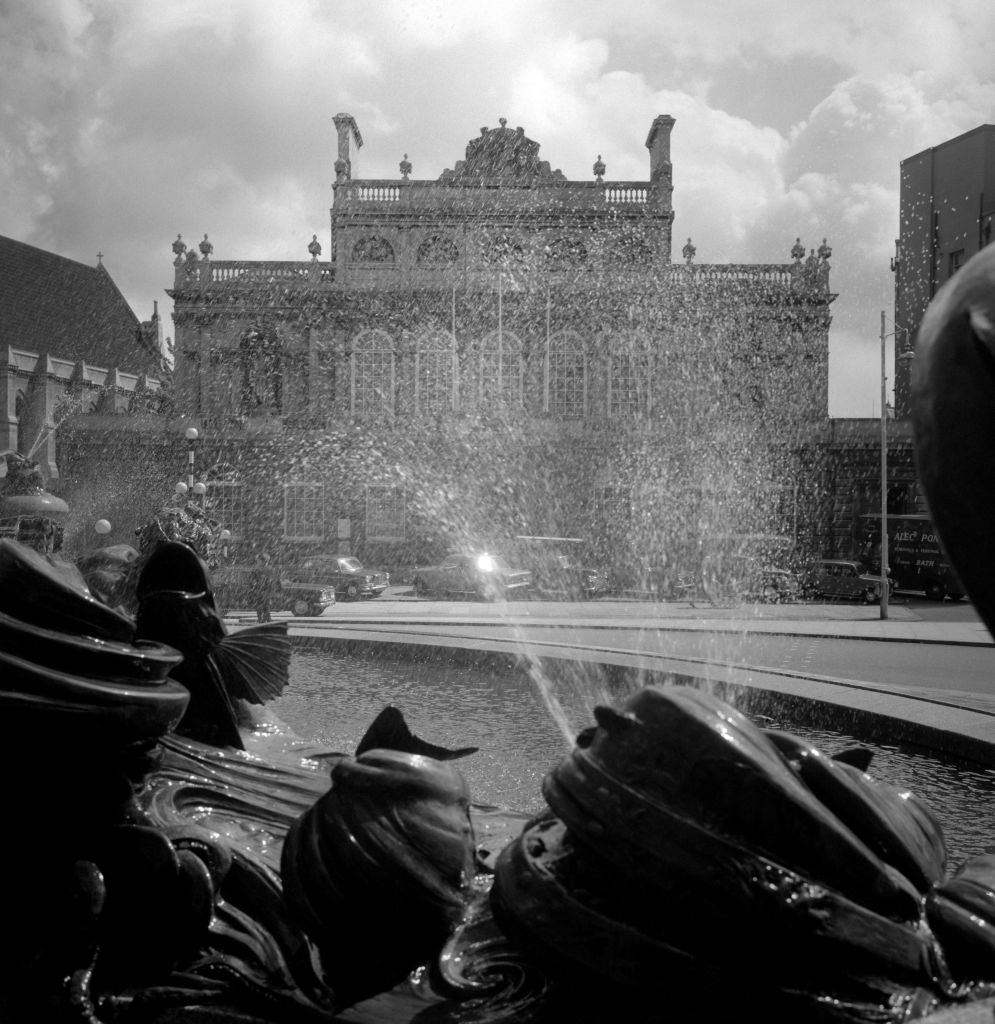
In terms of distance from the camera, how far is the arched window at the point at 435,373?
1553 inches

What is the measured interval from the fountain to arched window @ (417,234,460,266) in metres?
40.4

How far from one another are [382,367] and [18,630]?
39.1 m

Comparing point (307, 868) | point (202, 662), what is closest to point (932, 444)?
point (307, 868)

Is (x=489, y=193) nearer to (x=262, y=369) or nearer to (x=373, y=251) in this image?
(x=373, y=251)

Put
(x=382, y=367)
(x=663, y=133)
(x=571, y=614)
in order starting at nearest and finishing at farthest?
(x=571, y=614)
(x=382, y=367)
(x=663, y=133)

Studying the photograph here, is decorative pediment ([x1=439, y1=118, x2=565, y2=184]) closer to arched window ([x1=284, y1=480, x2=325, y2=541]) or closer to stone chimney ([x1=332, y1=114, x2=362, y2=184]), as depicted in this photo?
stone chimney ([x1=332, y1=114, x2=362, y2=184])

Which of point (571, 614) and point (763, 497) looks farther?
point (763, 497)

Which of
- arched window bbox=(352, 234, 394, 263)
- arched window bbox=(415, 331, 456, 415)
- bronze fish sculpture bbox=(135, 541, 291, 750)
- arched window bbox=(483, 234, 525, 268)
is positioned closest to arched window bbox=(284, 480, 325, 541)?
arched window bbox=(415, 331, 456, 415)

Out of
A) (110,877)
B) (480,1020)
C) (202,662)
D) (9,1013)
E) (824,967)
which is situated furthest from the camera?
(202,662)

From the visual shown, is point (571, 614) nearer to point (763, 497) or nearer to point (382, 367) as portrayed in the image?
point (763, 497)

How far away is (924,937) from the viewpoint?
5.21 feet

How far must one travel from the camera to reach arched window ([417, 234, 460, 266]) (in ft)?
135

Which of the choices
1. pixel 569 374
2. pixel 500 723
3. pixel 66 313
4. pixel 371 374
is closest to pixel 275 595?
pixel 500 723

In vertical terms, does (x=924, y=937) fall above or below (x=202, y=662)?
below
